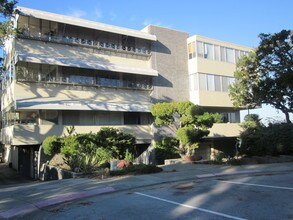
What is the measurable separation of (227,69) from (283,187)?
25.3m

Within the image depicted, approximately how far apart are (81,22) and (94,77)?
4.43 meters

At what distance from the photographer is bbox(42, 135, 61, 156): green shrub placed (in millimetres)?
23453

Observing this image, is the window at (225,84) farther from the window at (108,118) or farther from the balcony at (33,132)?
the balcony at (33,132)

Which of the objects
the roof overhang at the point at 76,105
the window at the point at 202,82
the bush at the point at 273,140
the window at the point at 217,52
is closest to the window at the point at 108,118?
the roof overhang at the point at 76,105

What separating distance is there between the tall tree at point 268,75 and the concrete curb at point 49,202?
780 inches

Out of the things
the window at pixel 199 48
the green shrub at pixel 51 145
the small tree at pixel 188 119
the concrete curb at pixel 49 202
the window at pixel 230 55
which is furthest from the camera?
the window at pixel 230 55

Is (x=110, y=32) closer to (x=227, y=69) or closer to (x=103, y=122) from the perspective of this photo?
(x=103, y=122)

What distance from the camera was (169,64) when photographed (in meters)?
33.4

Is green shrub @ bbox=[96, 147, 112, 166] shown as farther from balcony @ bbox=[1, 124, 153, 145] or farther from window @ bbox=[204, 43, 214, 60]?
window @ bbox=[204, 43, 214, 60]

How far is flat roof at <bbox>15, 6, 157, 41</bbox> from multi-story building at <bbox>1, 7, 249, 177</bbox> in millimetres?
76

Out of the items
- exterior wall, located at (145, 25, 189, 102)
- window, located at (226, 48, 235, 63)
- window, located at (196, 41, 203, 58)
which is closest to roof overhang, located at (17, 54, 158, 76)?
exterior wall, located at (145, 25, 189, 102)

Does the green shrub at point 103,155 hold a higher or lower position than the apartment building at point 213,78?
lower

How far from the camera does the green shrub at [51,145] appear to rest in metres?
23.5

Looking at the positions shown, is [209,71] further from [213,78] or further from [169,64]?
[169,64]
